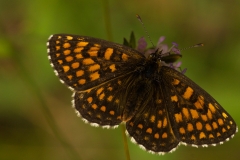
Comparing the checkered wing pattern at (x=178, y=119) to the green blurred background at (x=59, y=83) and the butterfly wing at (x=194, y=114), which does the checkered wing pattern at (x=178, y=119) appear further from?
the green blurred background at (x=59, y=83)

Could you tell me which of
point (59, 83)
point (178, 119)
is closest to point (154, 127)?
point (178, 119)

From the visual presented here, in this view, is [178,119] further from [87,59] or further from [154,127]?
[87,59]

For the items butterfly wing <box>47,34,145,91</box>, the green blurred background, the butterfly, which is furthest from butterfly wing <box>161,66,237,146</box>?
the green blurred background

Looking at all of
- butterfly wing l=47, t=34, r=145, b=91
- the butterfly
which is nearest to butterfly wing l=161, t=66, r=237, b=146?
the butterfly

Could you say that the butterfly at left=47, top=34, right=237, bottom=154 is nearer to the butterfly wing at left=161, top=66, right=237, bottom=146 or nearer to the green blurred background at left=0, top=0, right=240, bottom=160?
the butterfly wing at left=161, top=66, right=237, bottom=146

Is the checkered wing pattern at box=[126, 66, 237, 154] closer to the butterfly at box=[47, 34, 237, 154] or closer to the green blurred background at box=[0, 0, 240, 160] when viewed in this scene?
the butterfly at box=[47, 34, 237, 154]

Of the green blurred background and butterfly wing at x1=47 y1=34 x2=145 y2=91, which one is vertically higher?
butterfly wing at x1=47 y1=34 x2=145 y2=91

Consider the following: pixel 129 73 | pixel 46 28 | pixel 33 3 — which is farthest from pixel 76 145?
pixel 129 73

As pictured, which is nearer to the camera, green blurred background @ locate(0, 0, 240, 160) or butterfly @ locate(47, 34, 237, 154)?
butterfly @ locate(47, 34, 237, 154)

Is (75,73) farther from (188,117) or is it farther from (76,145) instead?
(76,145)
